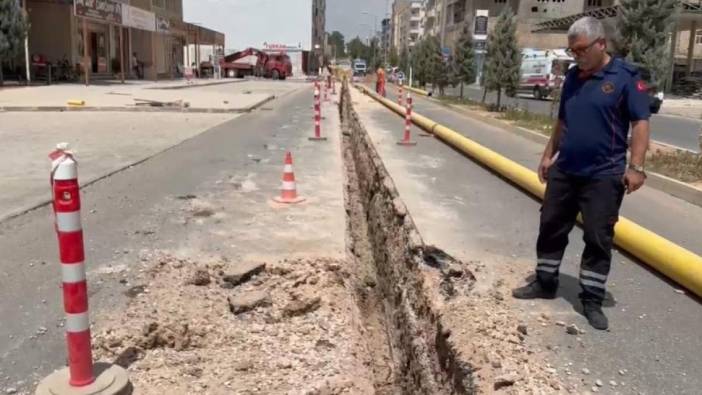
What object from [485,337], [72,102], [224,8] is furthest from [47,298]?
[224,8]

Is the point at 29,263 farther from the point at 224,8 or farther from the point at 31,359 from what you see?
the point at 224,8

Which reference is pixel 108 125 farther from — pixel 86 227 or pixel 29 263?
pixel 29 263

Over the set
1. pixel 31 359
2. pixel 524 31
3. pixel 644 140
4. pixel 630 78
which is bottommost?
pixel 31 359

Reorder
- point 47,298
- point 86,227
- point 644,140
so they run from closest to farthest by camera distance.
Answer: point 644,140 < point 47,298 < point 86,227

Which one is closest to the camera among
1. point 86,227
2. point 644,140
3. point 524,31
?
point 644,140

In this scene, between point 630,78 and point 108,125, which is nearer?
point 630,78

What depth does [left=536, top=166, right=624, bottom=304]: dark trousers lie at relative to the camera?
396cm

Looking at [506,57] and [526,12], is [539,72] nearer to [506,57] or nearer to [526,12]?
[506,57]

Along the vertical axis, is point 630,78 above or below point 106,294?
above

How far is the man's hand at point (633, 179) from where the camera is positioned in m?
3.86

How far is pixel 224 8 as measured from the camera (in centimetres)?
7525

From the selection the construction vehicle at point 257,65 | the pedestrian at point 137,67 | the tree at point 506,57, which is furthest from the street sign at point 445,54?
the construction vehicle at point 257,65

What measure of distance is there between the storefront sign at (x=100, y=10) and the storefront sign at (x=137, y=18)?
44.4 inches

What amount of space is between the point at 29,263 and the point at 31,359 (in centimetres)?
186
